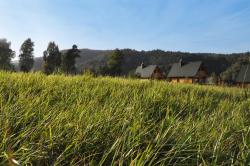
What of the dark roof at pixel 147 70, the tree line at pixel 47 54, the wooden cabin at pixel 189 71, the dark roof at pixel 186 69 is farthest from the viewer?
the dark roof at pixel 147 70

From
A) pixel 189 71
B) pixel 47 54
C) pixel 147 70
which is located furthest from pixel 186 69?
pixel 47 54

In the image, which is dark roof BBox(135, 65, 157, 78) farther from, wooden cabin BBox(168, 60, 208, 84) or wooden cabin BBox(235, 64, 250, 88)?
wooden cabin BBox(235, 64, 250, 88)

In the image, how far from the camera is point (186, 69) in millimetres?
71125

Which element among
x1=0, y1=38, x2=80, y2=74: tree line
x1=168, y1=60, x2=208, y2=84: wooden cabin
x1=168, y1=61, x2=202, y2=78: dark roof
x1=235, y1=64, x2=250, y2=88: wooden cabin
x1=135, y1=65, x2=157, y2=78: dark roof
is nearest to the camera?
x1=235, y1=64, x2=250, y2=88: wooden cabin

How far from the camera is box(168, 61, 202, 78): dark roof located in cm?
6875

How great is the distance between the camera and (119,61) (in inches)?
2265

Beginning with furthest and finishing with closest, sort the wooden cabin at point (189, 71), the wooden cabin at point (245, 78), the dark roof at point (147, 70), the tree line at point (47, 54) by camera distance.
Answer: the dark roof at point (147, 70) → the wooden cabin at point (189, 71) → the tree line at point (47, 54) → the wooden cabin at point (245, 78)

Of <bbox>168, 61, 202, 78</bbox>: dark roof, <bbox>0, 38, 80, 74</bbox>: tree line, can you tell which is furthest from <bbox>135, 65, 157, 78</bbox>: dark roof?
<bbox>0, 38, 80, 74</bbox>: tree line

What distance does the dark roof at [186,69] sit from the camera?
6875 centimetres

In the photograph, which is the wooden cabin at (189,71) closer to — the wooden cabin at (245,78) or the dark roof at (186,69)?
the dark roof at (186,69)

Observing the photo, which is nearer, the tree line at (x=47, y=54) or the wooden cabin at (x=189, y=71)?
the tree line at (x=47, y=54)

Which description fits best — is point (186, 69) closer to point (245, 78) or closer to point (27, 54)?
point (27, 54)

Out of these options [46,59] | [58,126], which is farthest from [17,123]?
[46,59]

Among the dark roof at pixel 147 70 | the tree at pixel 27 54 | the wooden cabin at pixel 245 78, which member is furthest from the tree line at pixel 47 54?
the wooden cabin at pixel 245 78
